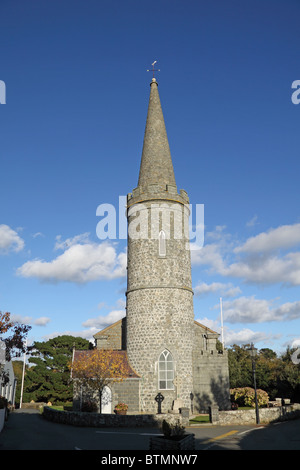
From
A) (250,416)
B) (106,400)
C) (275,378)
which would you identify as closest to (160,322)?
(106,400)

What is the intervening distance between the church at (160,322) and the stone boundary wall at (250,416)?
16.5 feet

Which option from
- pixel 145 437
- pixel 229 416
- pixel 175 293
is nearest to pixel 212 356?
Answer: pixel 175 293

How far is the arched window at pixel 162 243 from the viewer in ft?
101

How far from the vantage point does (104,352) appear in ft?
A: 93.4

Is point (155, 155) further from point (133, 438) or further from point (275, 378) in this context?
point (275, 378)

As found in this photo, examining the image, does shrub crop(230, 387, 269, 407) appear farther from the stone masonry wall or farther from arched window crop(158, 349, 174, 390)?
arched window crop(158, 349, 174, 390)

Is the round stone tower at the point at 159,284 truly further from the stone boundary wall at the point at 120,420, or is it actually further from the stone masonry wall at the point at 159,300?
the stone boundary wall at the point at 120,420

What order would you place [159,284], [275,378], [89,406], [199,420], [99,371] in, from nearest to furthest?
[199,420]
[99,371]
[89,406]
[159,284]
[275,378]

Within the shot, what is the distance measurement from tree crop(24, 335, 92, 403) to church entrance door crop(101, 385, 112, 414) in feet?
62.7

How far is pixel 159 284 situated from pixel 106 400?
9.26 meters

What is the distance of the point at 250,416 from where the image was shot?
23.1 meters

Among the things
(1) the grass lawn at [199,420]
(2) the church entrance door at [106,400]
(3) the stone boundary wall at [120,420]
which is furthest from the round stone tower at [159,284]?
(3) the stone boundary wall at [120,420]

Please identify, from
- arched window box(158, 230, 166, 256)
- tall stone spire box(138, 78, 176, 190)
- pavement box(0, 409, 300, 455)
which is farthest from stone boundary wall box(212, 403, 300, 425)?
tall stone spire box(138, 78, 176, 190)
